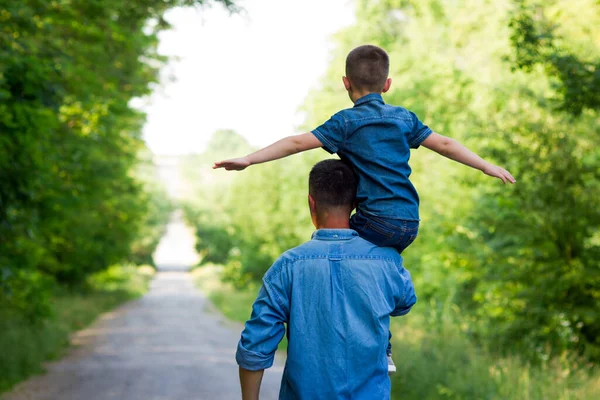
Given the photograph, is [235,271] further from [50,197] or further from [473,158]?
[473,158]

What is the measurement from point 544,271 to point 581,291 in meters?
0.57

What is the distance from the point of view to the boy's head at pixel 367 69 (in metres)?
3.20

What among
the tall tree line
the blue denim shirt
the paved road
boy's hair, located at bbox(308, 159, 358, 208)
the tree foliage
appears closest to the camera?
the blue denim shirt

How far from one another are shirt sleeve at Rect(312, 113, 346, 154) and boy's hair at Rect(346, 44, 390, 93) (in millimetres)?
192

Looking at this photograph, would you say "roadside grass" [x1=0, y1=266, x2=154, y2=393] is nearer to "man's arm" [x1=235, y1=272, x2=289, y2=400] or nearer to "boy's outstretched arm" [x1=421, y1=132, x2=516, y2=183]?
"man's arm" [x1=235, y1=272, x2=289, y2=400]

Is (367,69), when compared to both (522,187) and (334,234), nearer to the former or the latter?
(334,234)

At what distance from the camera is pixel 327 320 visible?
293cm

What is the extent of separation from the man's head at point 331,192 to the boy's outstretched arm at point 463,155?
1.28 ft

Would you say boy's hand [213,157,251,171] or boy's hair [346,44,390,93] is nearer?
boy's hand [213,157,251,171]

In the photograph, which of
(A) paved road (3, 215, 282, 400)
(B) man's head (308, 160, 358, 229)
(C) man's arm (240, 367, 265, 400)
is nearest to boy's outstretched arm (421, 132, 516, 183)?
(B) man's head (308, 160, 358, 229)

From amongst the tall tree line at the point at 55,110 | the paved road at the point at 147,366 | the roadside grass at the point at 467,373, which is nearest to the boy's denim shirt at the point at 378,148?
the tall tree line at the point at 55,110

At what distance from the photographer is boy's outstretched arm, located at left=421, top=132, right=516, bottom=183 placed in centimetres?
314

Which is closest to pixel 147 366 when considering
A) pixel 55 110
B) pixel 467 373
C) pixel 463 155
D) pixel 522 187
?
pixel 55 110

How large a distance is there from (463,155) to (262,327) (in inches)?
41.7
